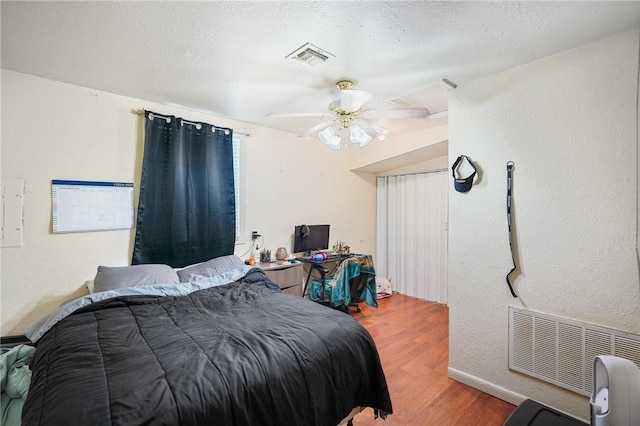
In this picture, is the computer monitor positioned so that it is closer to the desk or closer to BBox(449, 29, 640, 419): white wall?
the desk

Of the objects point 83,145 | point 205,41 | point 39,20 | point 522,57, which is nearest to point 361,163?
point 522,57

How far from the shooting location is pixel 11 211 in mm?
2324

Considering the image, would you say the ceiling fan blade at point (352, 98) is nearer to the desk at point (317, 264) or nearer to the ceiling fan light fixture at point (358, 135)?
the ceiling fan light fixture at point (358, 135)

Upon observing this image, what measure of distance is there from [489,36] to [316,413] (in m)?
2.38

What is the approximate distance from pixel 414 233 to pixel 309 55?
11.6 feet

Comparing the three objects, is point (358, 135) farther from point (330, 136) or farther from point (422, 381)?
point (422, 381)

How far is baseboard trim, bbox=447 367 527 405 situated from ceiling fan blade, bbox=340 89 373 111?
236 cm

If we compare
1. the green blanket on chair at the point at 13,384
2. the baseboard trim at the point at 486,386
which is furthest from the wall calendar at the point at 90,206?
the baseboard trim at the point at 486,386

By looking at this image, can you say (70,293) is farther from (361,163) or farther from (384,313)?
(361,163)

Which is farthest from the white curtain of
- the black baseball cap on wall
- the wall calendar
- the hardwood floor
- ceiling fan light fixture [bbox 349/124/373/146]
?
the wall calendar

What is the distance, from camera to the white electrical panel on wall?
230cm

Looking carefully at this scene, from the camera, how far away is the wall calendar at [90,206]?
253cm

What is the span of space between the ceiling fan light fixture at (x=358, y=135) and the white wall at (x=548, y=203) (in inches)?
29.6

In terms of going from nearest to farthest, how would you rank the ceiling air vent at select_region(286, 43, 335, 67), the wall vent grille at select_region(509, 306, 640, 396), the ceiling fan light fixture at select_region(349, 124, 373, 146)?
the wall vent grille at select_region(509, 306, 640, 396)
the ceiling air vent at select_region(286, 43, 335, 67)
the ceiling fan light fixture at select_region(349, 124, 373, 146)
